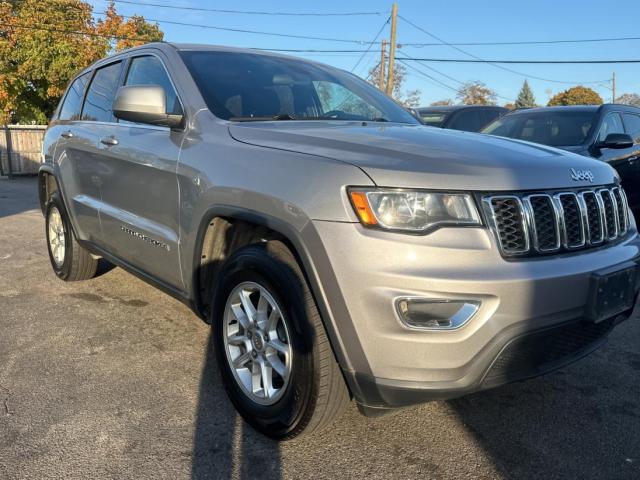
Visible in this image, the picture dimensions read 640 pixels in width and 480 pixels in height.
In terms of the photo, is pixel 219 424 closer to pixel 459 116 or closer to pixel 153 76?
pixel 153 76

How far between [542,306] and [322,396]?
0.93m

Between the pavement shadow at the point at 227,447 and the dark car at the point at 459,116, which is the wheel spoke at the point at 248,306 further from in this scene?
the dark car at the point at 459,116

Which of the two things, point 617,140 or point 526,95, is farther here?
point 526,95

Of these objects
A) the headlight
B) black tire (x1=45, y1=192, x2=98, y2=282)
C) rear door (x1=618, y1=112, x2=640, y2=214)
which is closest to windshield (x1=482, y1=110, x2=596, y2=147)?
rear door (x1=618, y1=112, x2=640, y2=214)

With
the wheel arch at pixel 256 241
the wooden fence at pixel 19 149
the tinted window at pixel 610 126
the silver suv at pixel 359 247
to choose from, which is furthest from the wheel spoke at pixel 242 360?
the wooden fence at pixel 19 149


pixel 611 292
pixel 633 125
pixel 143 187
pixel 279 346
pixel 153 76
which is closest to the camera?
pixel 611 292

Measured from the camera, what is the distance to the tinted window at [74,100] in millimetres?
4867

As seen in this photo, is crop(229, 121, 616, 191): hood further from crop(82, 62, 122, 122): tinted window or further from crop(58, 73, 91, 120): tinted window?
crop(58, 73, 91, 120): tinted window

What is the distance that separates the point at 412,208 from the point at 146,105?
1651 millimetres

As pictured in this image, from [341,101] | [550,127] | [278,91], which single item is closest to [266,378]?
[278,91]

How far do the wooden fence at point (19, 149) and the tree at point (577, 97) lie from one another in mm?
51941

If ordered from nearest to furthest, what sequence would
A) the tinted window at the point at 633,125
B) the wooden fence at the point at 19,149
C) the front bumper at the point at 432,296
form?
the front bumper at the point at 432,296
the tinted window at the point at 633,125
the wooden fence at the point at 19,149

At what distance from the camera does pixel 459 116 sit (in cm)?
973

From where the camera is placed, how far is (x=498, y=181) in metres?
2.24
